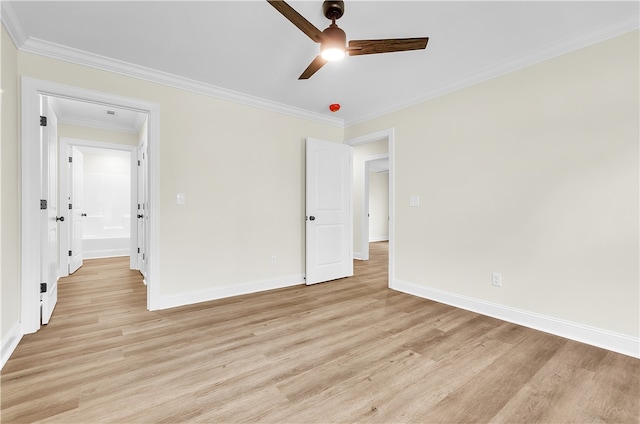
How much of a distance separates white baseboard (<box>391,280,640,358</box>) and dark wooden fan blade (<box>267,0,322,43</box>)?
2815 mm

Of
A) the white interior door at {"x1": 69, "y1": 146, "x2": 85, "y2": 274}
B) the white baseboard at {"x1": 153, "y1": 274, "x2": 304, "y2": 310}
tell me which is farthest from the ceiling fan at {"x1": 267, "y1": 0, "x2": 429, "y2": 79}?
the white interior door at {"x1": 69, "y1": 146, "x2": 85, "y2": 274}

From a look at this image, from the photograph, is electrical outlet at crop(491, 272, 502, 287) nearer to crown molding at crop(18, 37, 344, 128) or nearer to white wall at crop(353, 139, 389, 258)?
crown molding at crop(18, 37, 344, 128)

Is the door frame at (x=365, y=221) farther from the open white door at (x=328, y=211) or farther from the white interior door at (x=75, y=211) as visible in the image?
the white interior door at (x=75, y=211)

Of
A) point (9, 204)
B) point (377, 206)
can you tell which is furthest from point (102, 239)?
point (377, 206)

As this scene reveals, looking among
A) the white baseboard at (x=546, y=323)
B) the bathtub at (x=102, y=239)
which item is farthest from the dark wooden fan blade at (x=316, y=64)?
the bathtub at (x=102, y=239)

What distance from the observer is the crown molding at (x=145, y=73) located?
7.84 feet

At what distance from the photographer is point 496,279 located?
9.02 ft

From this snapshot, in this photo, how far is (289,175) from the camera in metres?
3.90

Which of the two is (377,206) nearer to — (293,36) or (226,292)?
(226,292)

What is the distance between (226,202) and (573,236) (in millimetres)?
3381

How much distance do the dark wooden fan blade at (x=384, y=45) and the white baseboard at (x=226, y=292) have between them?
110 inches

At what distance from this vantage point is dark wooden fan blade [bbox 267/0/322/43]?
60.7 inches

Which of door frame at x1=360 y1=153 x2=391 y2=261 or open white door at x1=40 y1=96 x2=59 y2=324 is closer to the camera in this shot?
open white door at x1=40 y1=96 x2=59 y2=324

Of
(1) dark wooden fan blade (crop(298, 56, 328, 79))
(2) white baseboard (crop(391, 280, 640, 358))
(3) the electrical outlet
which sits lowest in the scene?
(2) white baseboard (crop(391, 280, 640, 358))
